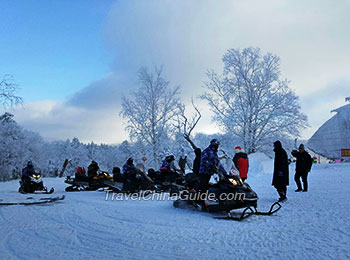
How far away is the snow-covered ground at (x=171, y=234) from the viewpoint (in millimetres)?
3719

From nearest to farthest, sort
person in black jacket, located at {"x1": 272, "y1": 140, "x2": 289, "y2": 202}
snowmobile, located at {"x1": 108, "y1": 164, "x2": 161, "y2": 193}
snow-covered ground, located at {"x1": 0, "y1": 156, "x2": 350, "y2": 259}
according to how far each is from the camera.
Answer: snow-covered ground, located at {"x1": 0, "y1": 156, "x2": 350, "y2": 259} → person in black jacket, located at {"x1": 272, "y1": 140, "x2": 289, "y2": 202} → snowmobile, located at {"x1": 108, "y1": 164, "x2": 161, "y2": 193}

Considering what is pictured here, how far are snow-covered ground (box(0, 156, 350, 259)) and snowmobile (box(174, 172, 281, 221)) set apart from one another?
0.26 metres

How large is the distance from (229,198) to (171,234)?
6.07 feet

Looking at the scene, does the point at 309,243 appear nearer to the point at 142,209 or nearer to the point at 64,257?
the point at 64,257

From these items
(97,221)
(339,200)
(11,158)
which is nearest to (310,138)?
(339,200)

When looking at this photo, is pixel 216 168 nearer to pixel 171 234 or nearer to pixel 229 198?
pixel 229 198

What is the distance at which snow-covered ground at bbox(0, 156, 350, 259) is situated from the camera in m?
3.72

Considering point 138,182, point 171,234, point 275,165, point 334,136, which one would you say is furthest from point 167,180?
point 334,136

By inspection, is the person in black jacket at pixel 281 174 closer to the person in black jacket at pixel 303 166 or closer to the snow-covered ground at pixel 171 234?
the snow-covered ground at pixel 171 234

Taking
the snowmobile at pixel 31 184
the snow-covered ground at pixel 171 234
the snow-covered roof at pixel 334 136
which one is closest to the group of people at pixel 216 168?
the snowmobile at pixel 31 184

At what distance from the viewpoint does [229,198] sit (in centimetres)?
613

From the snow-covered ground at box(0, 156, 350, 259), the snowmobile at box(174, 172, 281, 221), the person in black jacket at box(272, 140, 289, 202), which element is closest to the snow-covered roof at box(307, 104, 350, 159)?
the person in black jacket at box(272, 140, 289, 202)

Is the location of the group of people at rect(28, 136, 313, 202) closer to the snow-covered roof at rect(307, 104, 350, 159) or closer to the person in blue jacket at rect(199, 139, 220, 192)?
the person in blue jacket at rect(199, 139, 220, 192)

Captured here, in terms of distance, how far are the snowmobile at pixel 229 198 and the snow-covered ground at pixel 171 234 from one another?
26cm
